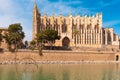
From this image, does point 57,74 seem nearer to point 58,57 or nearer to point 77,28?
point 58,57

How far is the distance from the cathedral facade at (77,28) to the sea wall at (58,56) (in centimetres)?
1843

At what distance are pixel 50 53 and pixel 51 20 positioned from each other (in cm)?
3234

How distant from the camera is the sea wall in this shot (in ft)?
224

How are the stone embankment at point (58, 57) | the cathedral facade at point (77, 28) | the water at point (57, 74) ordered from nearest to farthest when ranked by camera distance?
the water at point (57, 74) → the stone embankment at point (58, 57) → the cathedral facade at point (77, 28)

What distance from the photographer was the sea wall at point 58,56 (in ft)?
224

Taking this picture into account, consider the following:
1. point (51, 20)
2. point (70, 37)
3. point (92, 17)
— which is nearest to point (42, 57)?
point (70, 37)

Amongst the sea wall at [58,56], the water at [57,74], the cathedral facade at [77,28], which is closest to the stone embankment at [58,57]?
the sea wall at [58,56]

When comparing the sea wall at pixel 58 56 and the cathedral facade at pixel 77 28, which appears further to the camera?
the cathedral facade at pixel 77 28

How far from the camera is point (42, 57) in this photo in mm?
71000

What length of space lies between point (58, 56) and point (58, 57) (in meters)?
0.28

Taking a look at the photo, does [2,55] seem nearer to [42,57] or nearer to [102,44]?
[42,57]

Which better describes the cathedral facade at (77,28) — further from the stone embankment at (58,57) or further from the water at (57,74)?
the water at (57,74)

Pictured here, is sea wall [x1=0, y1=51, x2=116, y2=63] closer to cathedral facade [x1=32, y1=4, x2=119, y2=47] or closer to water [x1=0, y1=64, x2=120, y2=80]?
cathedral facade [x1=32, y1=4, x2=119, y2=47]

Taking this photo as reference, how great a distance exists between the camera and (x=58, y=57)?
240 feet
